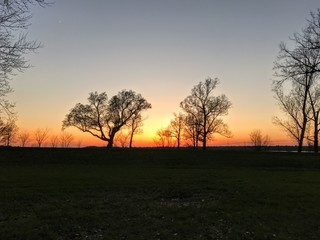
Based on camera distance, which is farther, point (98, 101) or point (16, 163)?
point (98, 101)

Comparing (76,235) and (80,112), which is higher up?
(80,112)

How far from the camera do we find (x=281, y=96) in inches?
2350

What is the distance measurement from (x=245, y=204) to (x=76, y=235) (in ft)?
22.0

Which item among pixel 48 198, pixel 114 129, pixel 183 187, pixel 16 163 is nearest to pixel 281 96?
pixel 114 129

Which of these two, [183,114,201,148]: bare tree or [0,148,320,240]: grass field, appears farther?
[183,114,201,148]: bare tree

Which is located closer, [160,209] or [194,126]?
[160,209]

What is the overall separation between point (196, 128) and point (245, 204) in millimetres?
59733

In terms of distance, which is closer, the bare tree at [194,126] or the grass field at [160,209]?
the grass field at [160,209]

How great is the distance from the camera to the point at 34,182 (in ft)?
66.1

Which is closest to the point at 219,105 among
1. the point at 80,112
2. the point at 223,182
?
the point at 80,112

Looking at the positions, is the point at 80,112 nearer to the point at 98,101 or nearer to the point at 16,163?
the point at 98,101

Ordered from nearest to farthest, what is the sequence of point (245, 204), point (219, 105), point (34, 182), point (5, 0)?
point (5, 0), point (245, 204), point (34, 182), point (219, 105)

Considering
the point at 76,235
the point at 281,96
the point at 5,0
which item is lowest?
the point at 76,235

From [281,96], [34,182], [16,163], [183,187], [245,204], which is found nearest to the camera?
[245,204]
